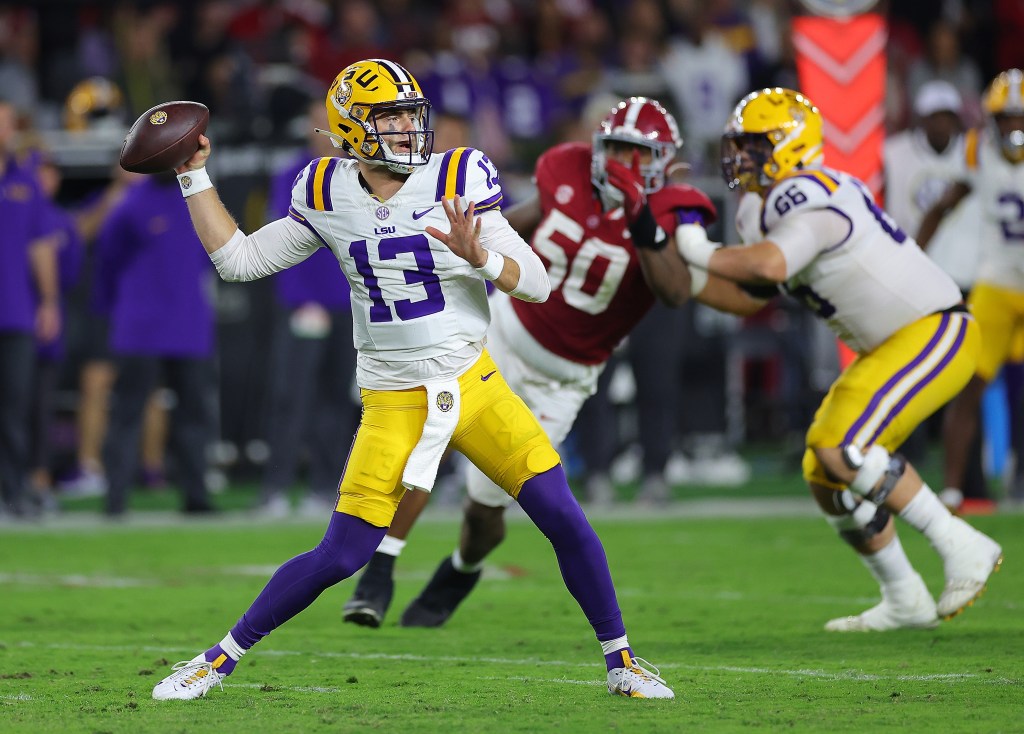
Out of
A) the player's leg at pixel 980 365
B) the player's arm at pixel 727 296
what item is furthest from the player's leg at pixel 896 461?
the player's leg at pixel 980 365

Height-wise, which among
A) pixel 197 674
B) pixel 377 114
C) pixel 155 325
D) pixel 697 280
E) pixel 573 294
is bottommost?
pixel 155 325

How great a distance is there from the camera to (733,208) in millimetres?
12398

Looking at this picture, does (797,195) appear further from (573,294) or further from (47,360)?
(47,360)

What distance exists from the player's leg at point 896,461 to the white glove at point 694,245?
0.70m

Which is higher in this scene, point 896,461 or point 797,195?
point 797,195

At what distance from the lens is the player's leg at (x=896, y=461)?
585 cm

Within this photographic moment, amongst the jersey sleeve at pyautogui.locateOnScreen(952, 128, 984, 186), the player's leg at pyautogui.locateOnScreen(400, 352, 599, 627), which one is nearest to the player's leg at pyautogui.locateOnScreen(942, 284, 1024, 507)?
the jersey sleeve at pyautogui.locateOnScreen(952, 128, 984, 186)

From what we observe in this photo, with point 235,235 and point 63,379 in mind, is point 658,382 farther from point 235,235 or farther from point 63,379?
point 235,235

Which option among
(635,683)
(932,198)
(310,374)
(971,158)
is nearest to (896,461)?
(635,683)

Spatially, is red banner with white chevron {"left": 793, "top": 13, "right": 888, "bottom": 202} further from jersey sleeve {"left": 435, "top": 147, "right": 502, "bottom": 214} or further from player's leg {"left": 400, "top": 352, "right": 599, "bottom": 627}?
jersey sleeve {"left": 435, "top": 147, "right": 502, "bottom": 214}

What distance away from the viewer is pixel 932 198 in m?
11.0

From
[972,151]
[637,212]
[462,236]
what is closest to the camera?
[462,236]

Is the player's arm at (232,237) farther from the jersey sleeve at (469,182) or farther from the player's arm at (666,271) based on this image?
the player's arm at (666,271)

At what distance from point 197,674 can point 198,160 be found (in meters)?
1.48
